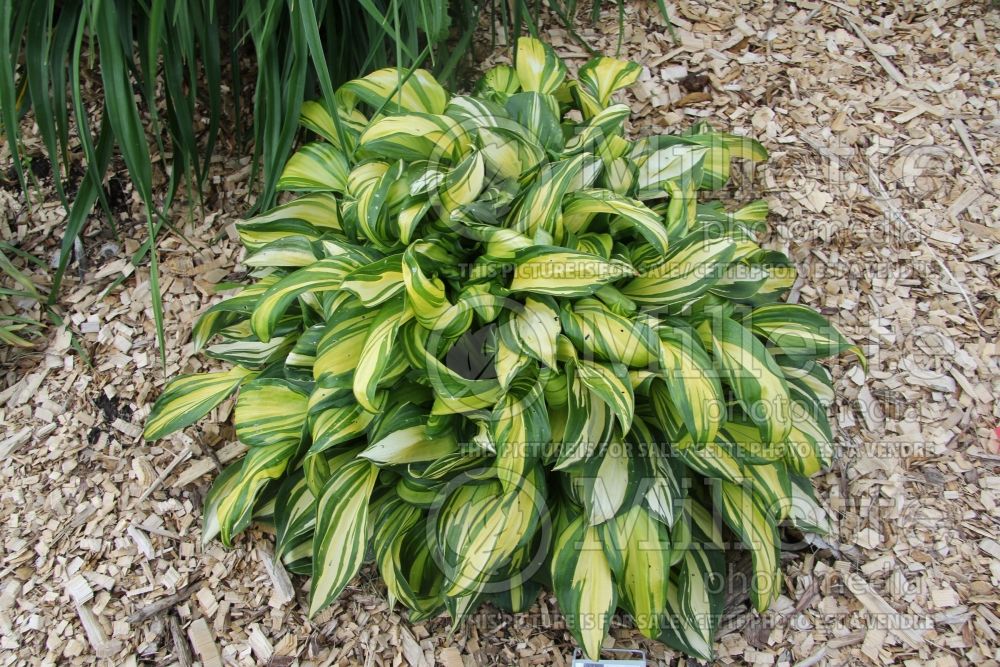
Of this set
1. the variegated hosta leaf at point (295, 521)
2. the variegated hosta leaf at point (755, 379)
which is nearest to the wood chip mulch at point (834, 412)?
the variegated hosta leaf at point (295, 521)

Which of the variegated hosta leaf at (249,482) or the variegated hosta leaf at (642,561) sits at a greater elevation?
the variegated hosta leaf at (249,482)

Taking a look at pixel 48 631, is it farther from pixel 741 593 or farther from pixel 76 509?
pixel 741 593

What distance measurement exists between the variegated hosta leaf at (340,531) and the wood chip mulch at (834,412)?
0.70ft

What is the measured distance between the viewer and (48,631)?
1.34 m

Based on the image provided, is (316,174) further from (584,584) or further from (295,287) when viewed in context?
(584,584)

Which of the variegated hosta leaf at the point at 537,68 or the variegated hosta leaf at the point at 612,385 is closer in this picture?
the variegated hosta leaf at the point at 612,385

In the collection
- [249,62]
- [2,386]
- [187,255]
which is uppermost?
[249,62]

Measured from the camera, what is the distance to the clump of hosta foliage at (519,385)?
45.1 inches

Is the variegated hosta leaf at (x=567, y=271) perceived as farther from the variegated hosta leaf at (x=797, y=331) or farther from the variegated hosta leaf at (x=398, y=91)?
the variegated hosta leaf at (x=398, y=91)

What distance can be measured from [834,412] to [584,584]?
670mm

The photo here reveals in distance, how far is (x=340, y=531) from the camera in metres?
1.24

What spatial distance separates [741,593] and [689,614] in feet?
0.52

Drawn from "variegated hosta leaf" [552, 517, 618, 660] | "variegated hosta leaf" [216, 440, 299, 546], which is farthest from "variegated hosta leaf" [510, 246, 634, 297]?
"variegated hosta leaf" [216, 440, 299, 546]

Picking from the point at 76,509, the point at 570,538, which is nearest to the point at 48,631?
the point at 76,509
